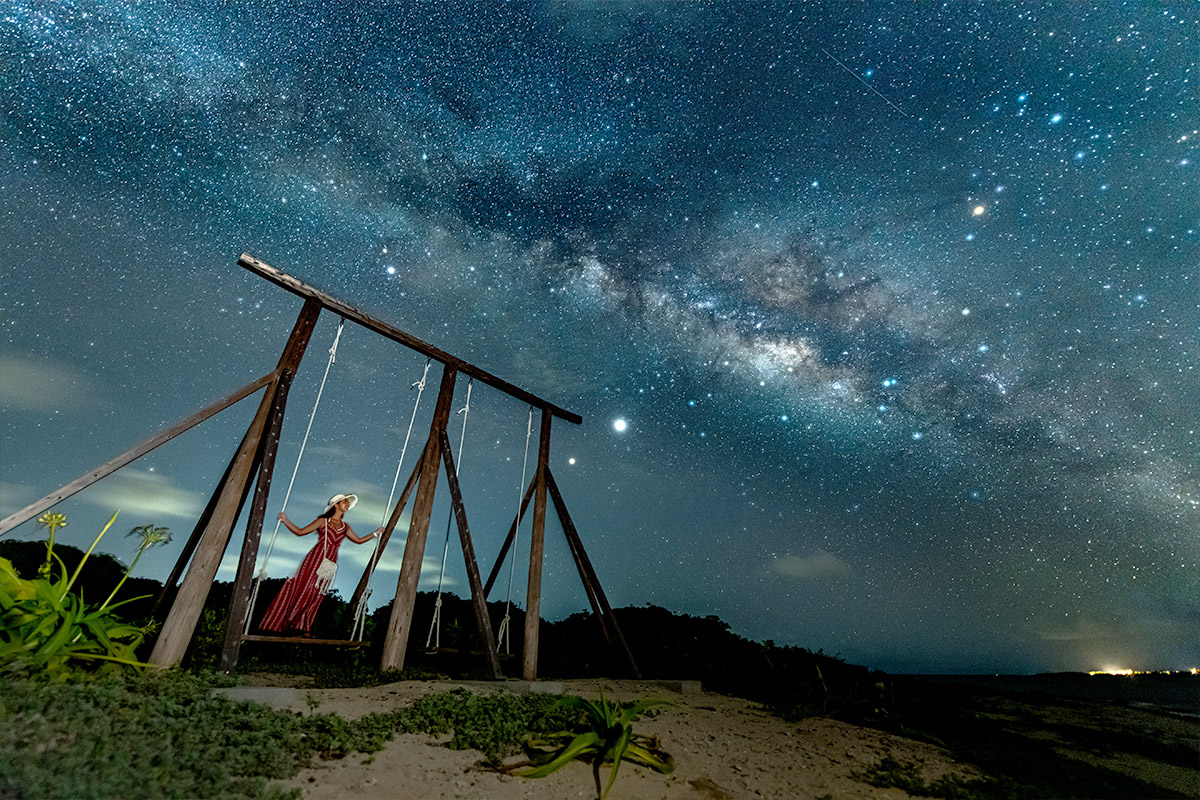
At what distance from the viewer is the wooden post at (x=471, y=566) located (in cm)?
728

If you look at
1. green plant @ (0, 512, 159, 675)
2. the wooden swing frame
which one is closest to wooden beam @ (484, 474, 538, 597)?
the wooden swing frame

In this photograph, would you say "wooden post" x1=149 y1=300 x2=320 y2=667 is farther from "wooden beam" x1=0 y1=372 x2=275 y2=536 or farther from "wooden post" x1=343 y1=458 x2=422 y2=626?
"wooden post" x1=343 y1=458 x2=422 y2=626

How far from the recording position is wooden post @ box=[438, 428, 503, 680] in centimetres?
728

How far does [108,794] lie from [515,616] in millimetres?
12991

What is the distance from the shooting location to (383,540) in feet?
27.1

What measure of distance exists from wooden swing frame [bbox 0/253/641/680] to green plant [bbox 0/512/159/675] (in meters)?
0.79

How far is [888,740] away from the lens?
5.80m

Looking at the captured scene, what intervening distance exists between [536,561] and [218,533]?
4.68 meters

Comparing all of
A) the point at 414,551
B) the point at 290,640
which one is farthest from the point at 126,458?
the point at 414,551

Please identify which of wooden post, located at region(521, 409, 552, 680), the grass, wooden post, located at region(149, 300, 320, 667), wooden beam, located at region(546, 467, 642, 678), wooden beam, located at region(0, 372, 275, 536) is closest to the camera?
the grass

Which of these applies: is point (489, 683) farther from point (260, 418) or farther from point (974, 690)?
point (974, 690)

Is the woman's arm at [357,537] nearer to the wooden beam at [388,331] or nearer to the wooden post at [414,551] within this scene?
the wooden post at [414,551]

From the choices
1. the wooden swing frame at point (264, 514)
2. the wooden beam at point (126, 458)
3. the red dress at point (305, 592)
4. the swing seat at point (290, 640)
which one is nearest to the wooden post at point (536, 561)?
the wooden swing frame at point (264, 514)

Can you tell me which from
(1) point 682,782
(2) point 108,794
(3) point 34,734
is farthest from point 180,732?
(1) point 682,782
